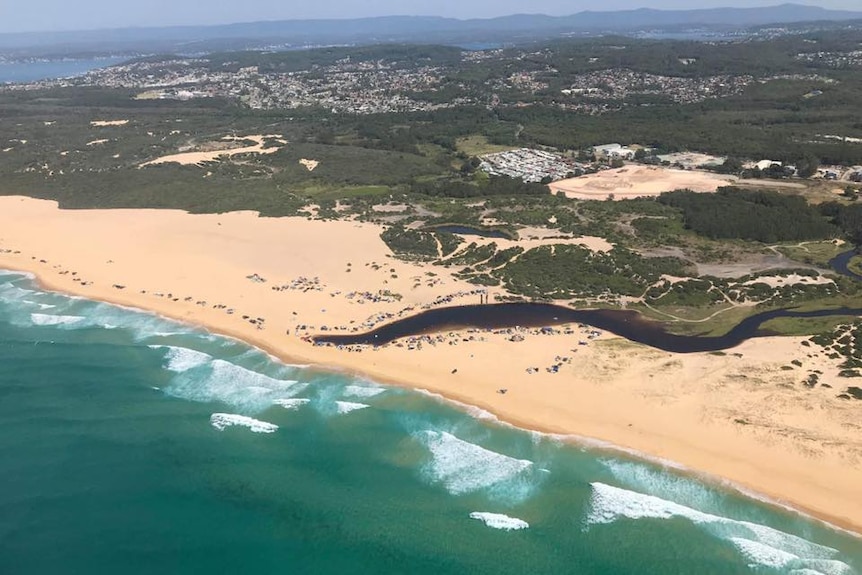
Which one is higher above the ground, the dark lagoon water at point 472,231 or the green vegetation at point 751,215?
the green vegetation at point 751,215

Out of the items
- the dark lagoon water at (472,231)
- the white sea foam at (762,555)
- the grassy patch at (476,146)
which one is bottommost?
the white sea foam at (762,555)

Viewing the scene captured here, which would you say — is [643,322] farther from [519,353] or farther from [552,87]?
[552,87]

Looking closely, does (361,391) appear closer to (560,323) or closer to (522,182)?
(560,323)

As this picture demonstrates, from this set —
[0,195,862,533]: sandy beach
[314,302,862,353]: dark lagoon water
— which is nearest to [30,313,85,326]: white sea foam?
[0,195,862,533]: sandy beach

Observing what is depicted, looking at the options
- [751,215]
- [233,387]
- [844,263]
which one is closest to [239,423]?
[233,387]

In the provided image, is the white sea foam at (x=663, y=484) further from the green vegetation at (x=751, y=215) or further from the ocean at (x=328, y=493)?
the green vegetation at (x=751, y=215)

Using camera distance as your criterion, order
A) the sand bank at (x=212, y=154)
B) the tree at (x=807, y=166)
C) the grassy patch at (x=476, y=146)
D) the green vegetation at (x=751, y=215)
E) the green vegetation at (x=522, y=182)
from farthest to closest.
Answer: the grassy patch at (x=476, y=146), the sand bank at (x=212, y=154), the tree at (x=807, y=166), the green vegetation at (x=751, y=215), the green vegetation at (x=522, y=182)

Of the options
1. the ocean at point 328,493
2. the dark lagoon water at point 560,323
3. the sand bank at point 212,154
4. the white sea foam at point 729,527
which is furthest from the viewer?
the sand bank at point 212,154

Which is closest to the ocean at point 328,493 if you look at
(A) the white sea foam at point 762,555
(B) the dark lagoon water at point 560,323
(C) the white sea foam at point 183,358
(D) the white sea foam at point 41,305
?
(A) the white sea foam at point 762,555
